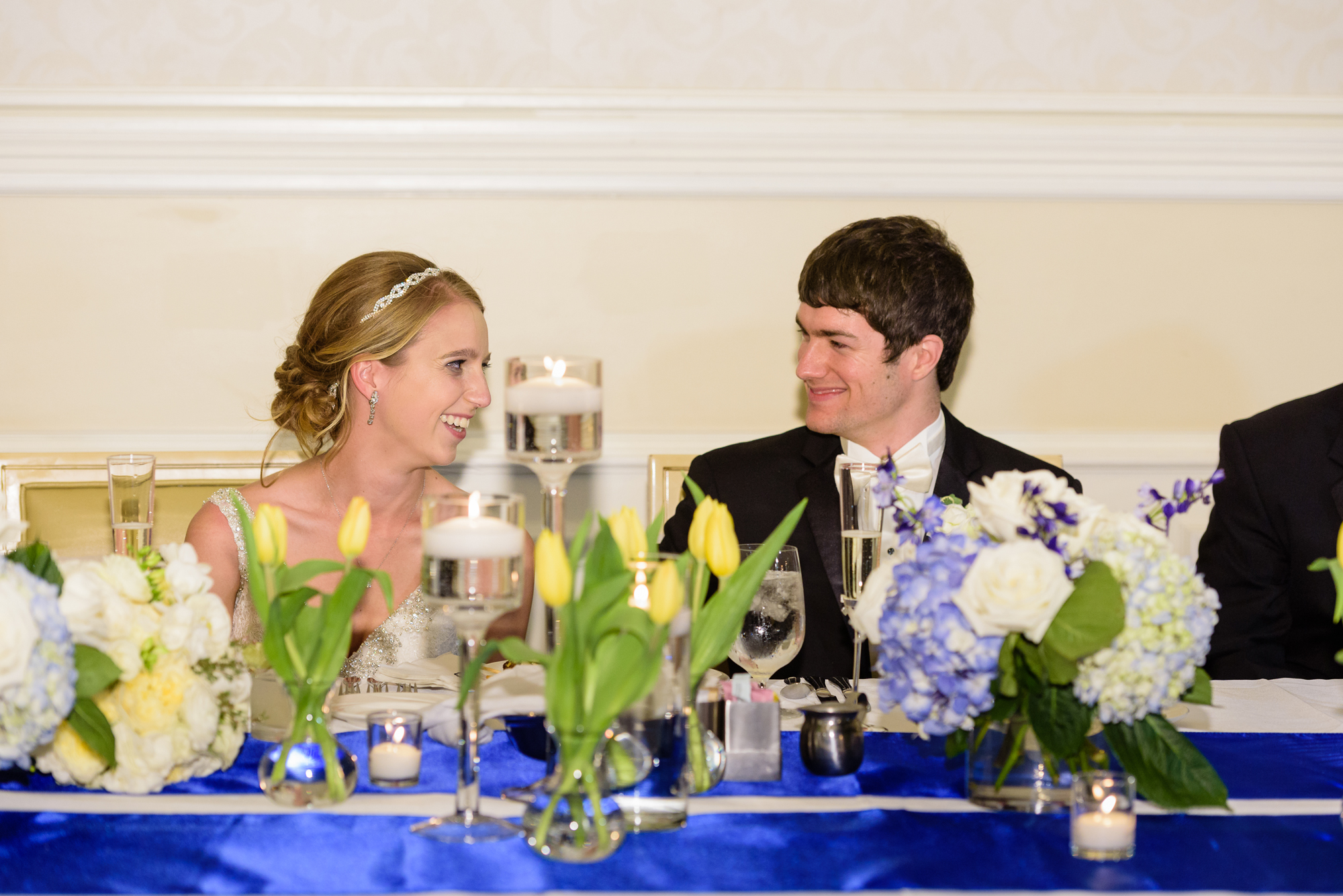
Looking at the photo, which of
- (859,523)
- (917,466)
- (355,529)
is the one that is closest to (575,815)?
(355,529)

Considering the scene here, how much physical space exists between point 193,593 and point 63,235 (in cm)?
207

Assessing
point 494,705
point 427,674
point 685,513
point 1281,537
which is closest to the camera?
point 494,705

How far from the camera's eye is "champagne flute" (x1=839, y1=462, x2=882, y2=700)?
152 cm

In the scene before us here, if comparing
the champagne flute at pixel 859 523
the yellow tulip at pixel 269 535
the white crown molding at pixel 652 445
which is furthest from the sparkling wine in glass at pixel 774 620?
the white crown molding at pixel 652 445

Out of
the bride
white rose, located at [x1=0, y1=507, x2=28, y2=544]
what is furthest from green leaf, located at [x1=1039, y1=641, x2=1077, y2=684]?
the bride

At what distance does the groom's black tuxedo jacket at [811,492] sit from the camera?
2557 mm

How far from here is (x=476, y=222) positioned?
9.98ft

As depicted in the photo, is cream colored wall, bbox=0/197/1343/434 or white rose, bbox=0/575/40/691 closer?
white rose, bbox=0/575/40/691

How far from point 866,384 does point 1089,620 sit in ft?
5.50

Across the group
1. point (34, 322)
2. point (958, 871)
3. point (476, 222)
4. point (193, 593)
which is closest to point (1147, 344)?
point (476, 222)

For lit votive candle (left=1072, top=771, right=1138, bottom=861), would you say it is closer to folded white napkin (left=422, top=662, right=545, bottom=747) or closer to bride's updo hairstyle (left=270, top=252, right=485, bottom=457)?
folded white napkin (left=422, top=662, right=545, bottom=747)

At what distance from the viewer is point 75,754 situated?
125 cm

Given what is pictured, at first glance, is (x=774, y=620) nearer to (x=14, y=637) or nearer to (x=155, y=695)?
(x=155, y=695)

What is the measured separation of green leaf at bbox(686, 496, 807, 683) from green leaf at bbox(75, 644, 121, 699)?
0.58m
